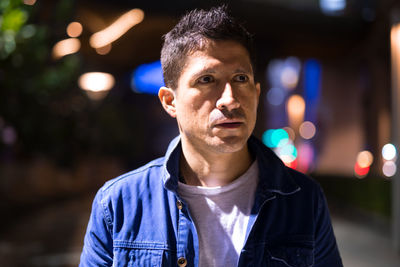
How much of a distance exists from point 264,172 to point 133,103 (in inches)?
1194

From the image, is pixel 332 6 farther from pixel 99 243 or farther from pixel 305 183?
pixel 99 243

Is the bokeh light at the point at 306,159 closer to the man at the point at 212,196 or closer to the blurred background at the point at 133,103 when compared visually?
the blurred background at the point at 133,103

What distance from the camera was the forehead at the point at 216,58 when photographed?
6.75 ft

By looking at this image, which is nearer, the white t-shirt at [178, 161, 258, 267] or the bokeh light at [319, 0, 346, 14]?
the white t-shirt at [178, 161, 258, 267]

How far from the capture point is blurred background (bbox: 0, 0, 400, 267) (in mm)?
8609

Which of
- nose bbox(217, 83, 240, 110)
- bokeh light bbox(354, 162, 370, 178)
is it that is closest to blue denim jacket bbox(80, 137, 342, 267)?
nose bbox(217, 83, 240, 110)

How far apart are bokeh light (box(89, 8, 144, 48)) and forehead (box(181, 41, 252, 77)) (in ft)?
40.4

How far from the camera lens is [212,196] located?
2164 millimetres

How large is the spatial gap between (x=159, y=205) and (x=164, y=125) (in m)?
30.6

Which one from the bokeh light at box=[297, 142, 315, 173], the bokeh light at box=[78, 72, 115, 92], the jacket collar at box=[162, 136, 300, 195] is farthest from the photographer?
the bokeh light at box=[297, 142, 315, 173]

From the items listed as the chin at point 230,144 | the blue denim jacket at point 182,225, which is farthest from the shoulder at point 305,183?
the chin at point 230,144

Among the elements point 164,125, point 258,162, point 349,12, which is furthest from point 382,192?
point 164,125

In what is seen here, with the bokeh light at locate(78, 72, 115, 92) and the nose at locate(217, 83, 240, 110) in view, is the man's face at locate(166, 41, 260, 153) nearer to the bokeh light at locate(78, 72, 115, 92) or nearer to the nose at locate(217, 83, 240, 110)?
the nose at locate(217, 83, 240, 110)

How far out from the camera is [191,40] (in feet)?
6.85
